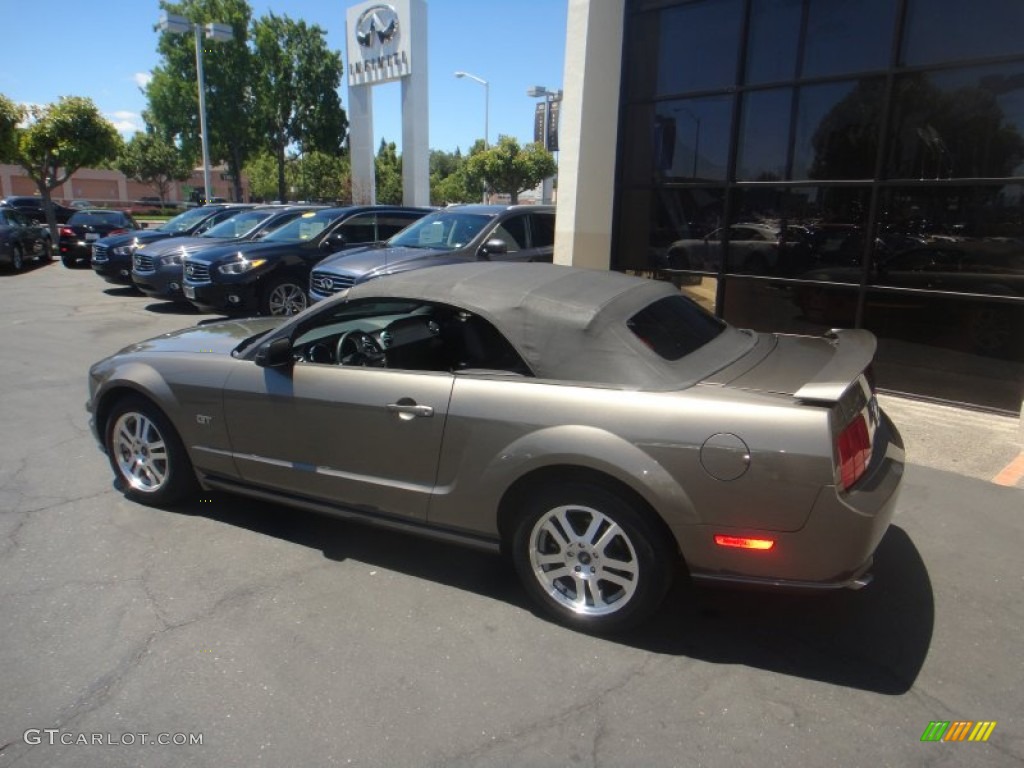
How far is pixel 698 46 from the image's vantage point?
834 cm

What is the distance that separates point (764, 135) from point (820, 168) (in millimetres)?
793

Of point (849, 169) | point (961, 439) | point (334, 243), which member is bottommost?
point (961, 439)

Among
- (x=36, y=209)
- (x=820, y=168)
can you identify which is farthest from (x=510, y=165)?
(x=820, y=168)

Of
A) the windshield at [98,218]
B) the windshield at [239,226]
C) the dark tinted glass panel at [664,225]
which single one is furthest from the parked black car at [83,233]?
the dark tinted glass panel at [664,225]

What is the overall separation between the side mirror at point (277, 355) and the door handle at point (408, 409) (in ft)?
2.35

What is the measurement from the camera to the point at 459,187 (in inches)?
2537

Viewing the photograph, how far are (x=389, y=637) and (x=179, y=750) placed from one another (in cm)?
90

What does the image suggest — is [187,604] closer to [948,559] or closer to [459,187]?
[948,559]

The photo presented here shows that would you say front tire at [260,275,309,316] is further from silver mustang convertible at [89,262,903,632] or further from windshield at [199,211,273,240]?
silver mustang convertible at [89,262,903,632]

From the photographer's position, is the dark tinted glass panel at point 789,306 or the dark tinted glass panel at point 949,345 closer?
the dark tinted glass panel at point 949,345

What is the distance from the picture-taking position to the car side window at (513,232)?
9484mm

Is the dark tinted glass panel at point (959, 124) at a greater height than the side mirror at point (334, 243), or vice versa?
the dark tinted glass panel at point (959, 124)

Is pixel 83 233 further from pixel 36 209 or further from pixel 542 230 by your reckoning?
pixel 36 209

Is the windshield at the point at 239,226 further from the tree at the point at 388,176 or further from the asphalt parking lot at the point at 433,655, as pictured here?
the tree at the point at 388,176
